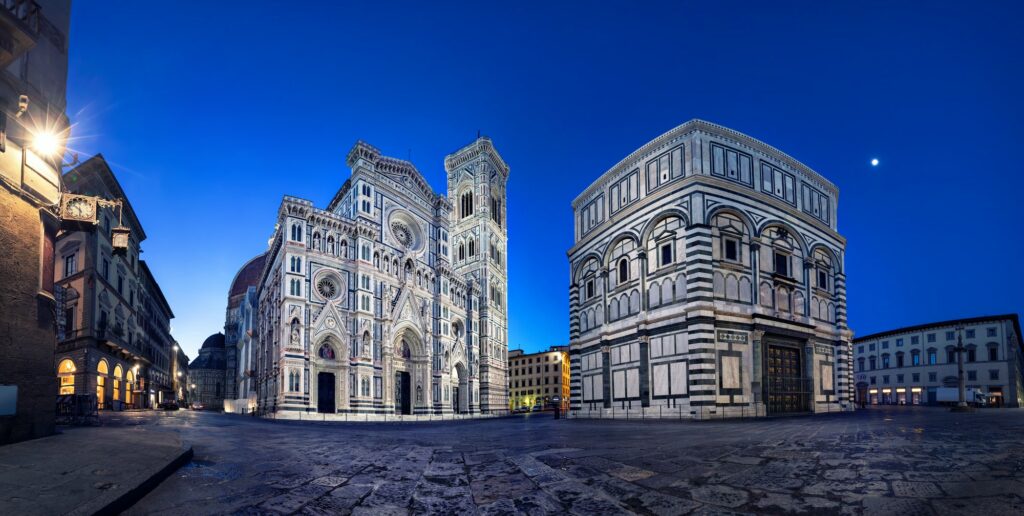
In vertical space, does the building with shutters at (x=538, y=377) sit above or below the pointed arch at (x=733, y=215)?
below

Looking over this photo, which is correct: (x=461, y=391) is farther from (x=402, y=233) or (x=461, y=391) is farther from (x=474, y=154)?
(x=474, y=154)

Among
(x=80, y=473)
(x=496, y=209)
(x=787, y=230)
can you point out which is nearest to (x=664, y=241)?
(x=787, y=230)

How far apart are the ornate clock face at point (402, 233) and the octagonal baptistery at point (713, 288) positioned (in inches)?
914

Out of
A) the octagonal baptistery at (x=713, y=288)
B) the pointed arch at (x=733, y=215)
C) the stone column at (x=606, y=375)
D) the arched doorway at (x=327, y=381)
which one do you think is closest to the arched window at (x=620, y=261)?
the octagonal baptistery at (x=713, y=288)

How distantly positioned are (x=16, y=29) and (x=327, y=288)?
111ft

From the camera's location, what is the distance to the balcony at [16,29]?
9.85 meters

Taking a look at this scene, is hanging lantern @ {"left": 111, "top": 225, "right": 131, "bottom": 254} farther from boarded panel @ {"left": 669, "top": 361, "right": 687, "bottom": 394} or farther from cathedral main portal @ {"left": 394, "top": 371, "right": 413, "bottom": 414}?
cathedral main portal @ {"left": 394, "top": 371, "right": 413, "bottom": 414}

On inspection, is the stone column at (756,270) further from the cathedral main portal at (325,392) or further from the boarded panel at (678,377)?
the cathedral main portal at (325,392)

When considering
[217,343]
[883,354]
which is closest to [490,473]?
[883,354]

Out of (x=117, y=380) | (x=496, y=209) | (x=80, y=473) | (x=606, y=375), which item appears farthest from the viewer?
(x=496, y=209)

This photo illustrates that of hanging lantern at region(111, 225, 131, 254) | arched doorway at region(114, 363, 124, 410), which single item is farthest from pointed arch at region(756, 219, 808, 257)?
arched doorway at region(114, 363, 124, 410)

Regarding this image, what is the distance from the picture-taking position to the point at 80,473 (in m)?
6.58

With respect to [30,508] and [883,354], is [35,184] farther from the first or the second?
[883,354]

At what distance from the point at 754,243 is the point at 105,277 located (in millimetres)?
42119
